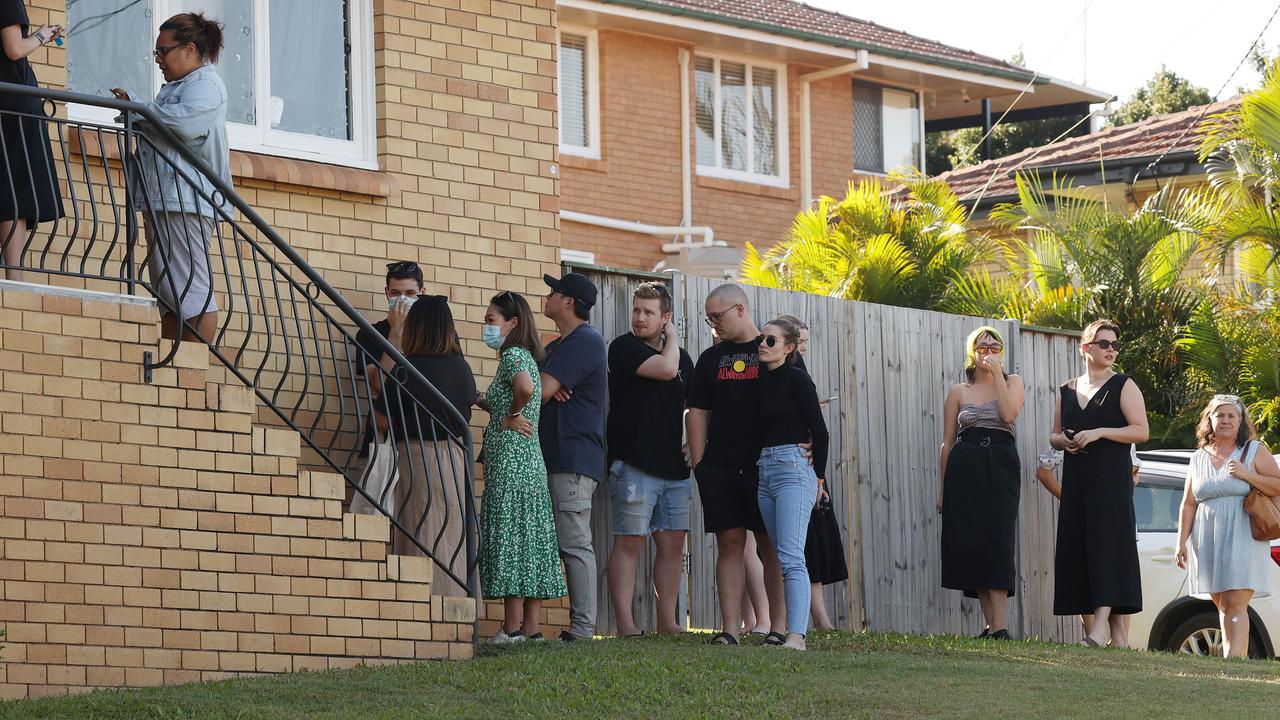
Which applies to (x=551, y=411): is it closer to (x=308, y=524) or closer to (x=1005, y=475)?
(x=308, y=524)

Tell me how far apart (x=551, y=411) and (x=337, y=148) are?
2004mm

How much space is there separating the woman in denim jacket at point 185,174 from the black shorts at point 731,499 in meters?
2.67

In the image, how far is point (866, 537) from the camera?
452 inches

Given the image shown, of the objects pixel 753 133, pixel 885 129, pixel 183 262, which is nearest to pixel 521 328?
pixel 183 262

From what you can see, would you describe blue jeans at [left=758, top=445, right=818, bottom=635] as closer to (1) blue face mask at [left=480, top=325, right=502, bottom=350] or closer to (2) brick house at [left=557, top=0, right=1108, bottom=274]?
(1) blue face mask at [left=480, top=325, right=502, bottom=350]

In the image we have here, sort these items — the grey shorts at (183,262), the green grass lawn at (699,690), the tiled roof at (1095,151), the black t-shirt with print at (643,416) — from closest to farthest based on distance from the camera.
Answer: the green grass lawn at (699,690)
the grey shorts at (183,262)
the black t-shirt with print at (643,416)
the tiled roof at (1095,151)

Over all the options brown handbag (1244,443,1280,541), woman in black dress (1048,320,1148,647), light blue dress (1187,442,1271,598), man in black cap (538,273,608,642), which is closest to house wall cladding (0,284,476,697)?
man in black cap (538,273,608,642)

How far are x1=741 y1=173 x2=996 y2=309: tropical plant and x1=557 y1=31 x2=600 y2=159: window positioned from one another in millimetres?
3894

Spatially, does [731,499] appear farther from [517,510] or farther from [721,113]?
[721,113]

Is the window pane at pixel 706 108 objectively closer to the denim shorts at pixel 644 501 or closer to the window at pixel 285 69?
the window at pixel 285 69

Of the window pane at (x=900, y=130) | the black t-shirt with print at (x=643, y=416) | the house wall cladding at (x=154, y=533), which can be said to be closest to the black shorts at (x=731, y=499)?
the black t-shirt with print at (x=643, y=416)

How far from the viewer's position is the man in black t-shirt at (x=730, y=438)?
29.6 ft

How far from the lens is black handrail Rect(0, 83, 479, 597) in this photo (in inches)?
307

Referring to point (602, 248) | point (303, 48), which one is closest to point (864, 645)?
point (303, 48)
